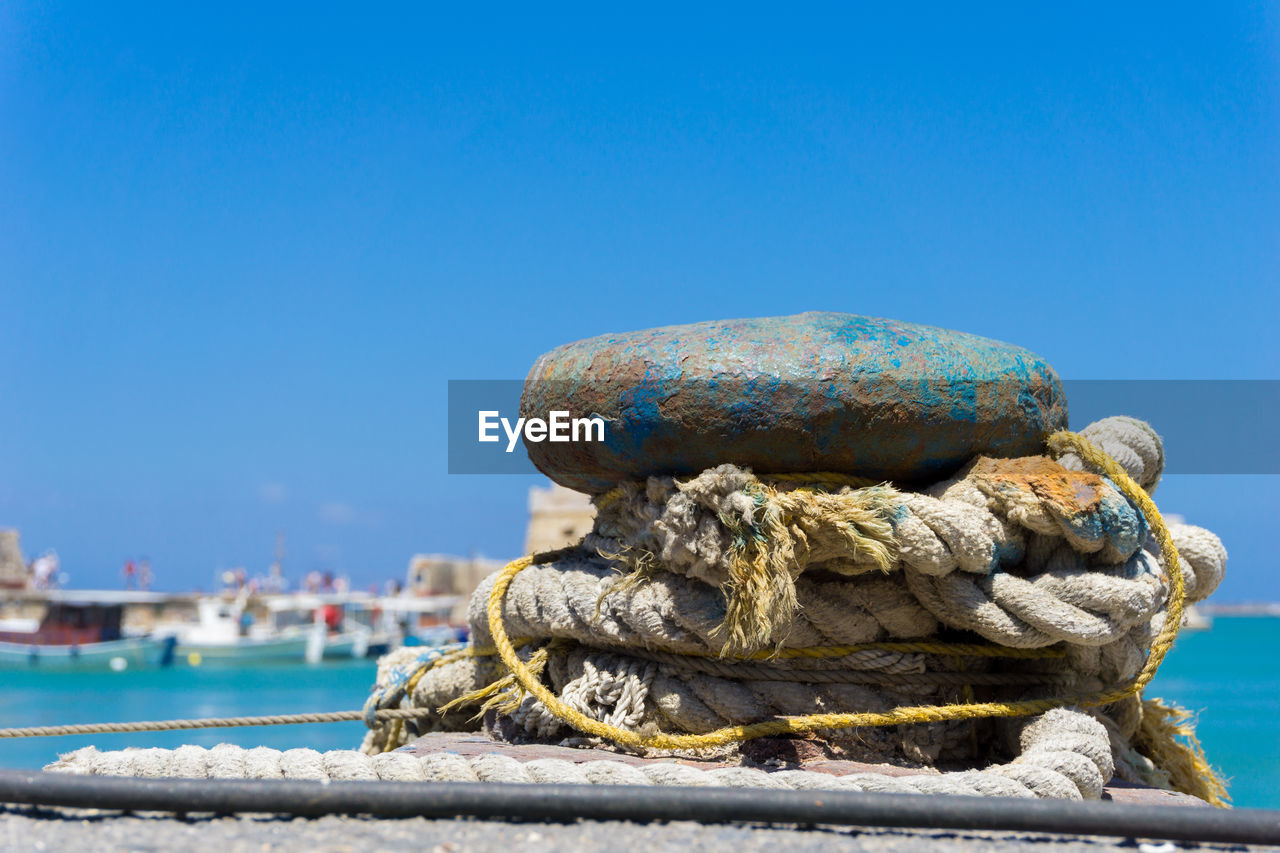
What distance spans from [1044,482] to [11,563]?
152ft

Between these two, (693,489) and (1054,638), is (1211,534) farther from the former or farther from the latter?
(693,489)

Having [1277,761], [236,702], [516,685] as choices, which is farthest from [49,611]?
[516,685]

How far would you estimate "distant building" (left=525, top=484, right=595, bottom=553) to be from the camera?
20203 mm

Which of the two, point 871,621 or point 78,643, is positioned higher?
point 871,621

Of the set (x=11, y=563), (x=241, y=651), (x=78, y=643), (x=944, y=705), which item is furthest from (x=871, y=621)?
(x=11, y=563)

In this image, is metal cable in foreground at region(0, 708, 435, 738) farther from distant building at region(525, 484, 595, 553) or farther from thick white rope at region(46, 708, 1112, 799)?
distant building at region(525, 484, 595, 553)

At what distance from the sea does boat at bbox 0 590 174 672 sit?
0.39m

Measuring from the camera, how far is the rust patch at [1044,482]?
95.8 inches

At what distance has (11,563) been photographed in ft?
136

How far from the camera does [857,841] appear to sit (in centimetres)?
160

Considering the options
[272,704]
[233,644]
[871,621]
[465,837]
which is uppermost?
[871,621]

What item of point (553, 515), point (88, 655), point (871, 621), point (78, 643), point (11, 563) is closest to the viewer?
point (871, 621)

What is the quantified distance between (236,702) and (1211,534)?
24.4 meters

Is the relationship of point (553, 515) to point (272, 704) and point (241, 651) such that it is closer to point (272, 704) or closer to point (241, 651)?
point (272, 704)
